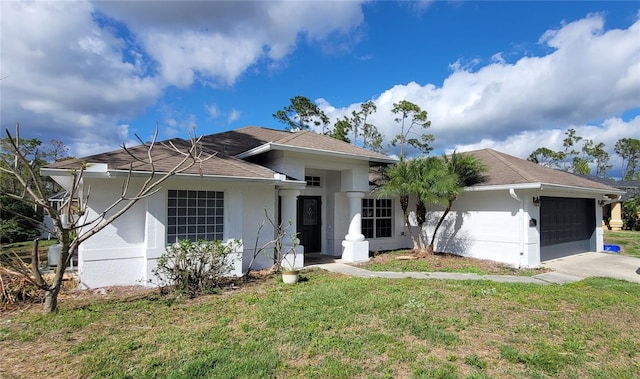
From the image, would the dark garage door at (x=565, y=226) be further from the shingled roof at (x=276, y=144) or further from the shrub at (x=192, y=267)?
the shrub at (x=192, y=267)

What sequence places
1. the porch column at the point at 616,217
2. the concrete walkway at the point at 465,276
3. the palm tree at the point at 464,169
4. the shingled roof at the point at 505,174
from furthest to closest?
the porch column at the point at 616,217, the palm tree at the point at 464,169, the shingled roof at the point at 505,174, the concrete walkway at the point at 465,276

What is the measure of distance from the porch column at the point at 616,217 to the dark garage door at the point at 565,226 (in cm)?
1416

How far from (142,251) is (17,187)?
23378 mm

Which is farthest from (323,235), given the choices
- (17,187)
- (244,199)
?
(17,187)

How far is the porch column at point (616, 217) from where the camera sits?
25.8m

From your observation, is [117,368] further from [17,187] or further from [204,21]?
[17,187]

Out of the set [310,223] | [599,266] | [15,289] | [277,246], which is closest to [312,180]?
[310,223]

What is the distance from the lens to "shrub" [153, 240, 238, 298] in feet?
24.9

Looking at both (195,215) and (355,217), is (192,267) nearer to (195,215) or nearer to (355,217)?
(195,215)

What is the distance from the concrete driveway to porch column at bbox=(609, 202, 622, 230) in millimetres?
15032

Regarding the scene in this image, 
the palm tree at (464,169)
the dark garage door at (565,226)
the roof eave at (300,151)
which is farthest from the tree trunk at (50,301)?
the dark garage door at (565,226)

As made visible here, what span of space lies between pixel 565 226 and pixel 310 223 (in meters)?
10.5

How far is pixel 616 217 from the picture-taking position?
26.3 m

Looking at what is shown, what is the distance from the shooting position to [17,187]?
79.8ft
